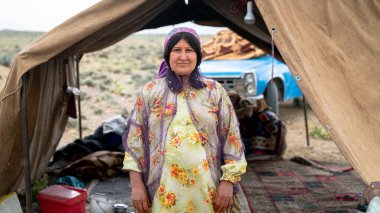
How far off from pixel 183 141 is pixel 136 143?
32 cm

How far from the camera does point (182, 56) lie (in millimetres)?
3186

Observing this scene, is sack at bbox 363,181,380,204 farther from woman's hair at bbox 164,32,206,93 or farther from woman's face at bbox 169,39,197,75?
woman's face at bbox 169,39,197,75

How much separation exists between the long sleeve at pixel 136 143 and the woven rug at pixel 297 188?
8.91 feet

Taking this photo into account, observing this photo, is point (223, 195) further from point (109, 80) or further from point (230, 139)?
point (109, 80)

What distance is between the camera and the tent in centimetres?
364

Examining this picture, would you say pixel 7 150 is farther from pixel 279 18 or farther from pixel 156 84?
pixel 279 18

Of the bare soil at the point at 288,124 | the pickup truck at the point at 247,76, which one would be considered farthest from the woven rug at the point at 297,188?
the pickup truck at the point at 247,76

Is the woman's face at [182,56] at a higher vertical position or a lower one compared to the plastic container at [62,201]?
higher

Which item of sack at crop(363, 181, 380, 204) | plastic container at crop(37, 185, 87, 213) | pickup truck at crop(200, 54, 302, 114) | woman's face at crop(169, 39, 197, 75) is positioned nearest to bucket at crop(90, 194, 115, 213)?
plastic container at crop(37, 185, 87, 213)

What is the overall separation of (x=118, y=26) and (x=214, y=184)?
82.1 inches

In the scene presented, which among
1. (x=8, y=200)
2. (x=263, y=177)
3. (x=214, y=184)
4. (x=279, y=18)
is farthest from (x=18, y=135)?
(x=263, y=177)

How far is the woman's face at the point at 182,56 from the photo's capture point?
3197mm

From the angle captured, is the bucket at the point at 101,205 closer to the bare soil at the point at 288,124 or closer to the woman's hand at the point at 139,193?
the woman's hand at the point at 139,193

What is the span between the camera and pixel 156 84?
11.0 ft
